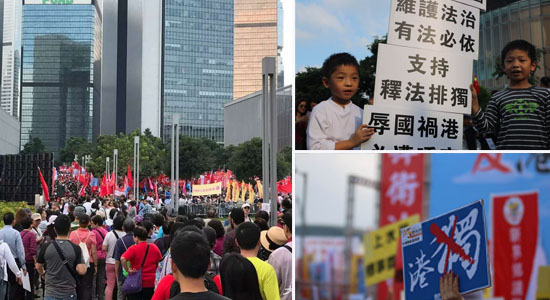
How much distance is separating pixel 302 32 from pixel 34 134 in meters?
177

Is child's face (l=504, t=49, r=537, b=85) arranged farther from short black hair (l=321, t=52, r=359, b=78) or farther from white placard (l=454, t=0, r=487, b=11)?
short black hair (l=321, t=52, r=359, b=78)

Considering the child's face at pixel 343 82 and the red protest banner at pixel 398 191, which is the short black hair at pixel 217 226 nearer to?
the child's face at pixel 343 82

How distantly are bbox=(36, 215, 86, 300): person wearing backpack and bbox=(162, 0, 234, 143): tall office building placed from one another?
147138mm

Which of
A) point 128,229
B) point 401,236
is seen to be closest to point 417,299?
point 401,236

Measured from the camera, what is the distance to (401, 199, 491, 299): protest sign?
3.70 meters

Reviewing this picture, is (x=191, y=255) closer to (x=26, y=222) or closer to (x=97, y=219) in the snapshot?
(x=97, y=219)

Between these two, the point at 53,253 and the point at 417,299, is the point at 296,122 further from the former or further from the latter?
the point at 53,253

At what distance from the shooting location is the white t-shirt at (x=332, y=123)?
3898 millimetres

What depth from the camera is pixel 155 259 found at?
7676 millimetres

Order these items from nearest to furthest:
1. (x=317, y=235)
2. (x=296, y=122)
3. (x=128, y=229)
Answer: (x=317, y=235) < (x=296, y=122) < (x=128, y=229)

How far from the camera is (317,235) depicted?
365cm

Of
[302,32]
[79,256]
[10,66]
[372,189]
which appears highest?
[10,66]

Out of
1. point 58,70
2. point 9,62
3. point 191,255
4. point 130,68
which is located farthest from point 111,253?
point 9,62

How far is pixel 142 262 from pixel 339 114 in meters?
4.32
